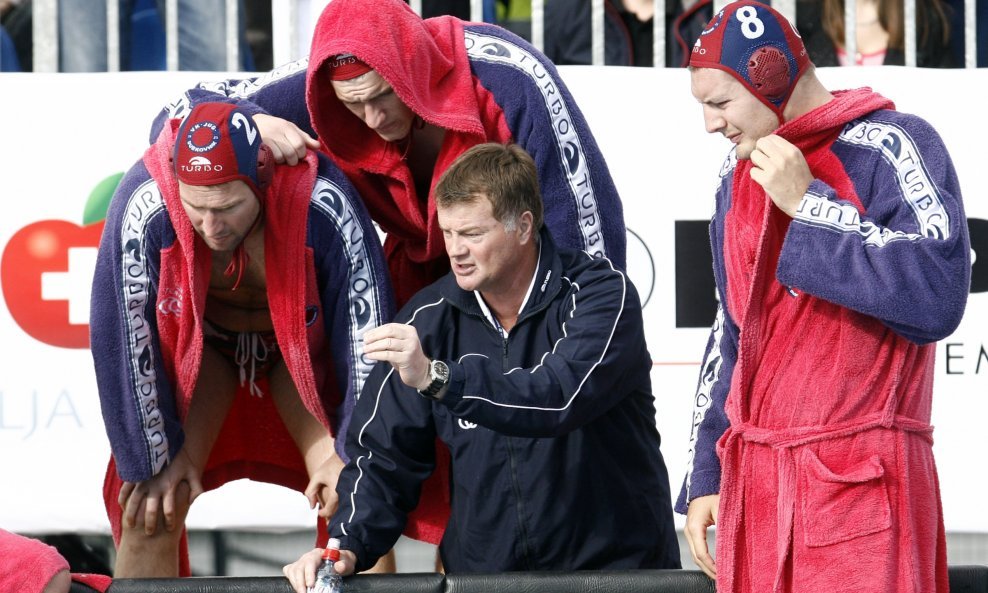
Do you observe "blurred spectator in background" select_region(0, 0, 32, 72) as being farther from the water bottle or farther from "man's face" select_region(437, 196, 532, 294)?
the water bottle

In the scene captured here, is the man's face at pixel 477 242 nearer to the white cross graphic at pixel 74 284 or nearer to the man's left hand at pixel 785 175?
the man's left hand at pixel 785 175

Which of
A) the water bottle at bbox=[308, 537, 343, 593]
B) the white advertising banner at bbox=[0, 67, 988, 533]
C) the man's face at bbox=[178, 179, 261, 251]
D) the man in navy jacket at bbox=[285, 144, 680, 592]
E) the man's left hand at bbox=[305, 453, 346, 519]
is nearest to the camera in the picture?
the water bottle at bbox=[308, 537, 343, 593]

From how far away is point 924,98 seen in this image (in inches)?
164

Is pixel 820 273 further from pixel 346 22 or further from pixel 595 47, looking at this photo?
pixel 595 47

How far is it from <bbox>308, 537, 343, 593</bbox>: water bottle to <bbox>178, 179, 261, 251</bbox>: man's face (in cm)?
70

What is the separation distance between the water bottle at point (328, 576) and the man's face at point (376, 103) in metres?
0.91

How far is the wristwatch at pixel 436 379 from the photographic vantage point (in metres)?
2.42

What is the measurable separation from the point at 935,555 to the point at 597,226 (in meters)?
1.08

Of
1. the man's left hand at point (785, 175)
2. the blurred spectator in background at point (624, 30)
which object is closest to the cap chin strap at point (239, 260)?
the man's left hand at point (785, 175)

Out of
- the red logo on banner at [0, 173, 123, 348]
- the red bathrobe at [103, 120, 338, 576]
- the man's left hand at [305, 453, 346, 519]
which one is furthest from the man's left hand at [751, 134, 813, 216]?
the red logo on banner at [0, 173, 123, 348]

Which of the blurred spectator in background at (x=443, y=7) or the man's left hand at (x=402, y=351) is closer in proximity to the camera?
the man's left hand at (x=402, y=351)

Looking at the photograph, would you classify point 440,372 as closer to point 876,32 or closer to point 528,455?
point 528,455

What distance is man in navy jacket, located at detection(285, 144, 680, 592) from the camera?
264cm

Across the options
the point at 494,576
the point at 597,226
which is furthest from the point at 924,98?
the point at 494,576
